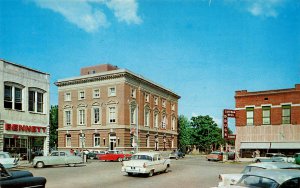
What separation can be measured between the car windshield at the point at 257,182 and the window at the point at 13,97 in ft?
77.4

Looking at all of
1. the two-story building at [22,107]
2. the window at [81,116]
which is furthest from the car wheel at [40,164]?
the window at [81,116]

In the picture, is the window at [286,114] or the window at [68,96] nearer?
the window at [286,114]

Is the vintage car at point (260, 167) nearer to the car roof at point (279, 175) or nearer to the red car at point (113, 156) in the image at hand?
the car roof at point (279, 175)

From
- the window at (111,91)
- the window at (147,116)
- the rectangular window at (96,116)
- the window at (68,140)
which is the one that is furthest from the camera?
the window at (147,116)

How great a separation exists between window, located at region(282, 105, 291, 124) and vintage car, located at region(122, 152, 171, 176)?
985 inches

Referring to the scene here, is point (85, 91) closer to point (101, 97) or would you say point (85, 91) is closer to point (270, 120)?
point (101, 97)

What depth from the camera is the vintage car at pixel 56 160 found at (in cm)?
2822

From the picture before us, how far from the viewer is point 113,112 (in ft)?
175

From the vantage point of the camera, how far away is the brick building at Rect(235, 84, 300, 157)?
41.6 meters

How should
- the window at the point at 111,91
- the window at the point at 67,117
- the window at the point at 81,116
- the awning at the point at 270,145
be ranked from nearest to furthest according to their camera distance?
the awning at the point at 270,145 → the window at the point at 111,91 → the window at the point at 81,116 → the window at the point at 67,117

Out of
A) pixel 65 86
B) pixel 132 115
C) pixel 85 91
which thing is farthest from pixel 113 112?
pixel 65 86

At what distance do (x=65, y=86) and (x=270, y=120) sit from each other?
1371 inches

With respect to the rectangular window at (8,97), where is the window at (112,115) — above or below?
below

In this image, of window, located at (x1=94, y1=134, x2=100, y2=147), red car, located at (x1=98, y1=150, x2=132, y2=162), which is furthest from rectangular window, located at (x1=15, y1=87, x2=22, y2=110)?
window, located at (x1=94, y1=134, x2=100, y2=147)
